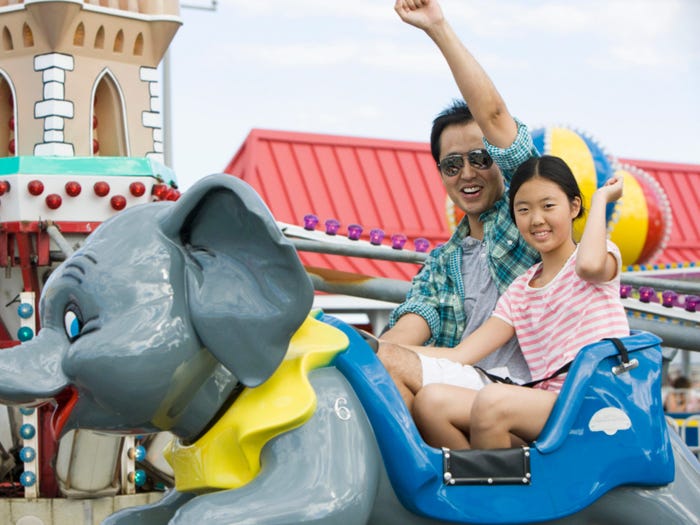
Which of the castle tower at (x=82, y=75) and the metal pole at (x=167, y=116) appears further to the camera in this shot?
the metal pole at (x=167, y=116)

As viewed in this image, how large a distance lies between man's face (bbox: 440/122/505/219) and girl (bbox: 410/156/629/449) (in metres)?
0.24

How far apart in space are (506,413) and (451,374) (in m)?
0.17

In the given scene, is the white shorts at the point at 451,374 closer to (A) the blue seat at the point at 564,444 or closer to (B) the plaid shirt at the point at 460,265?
(A) the blue seat at the point at 564,444

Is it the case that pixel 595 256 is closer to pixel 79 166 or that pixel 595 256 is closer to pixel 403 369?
pixel 403 369

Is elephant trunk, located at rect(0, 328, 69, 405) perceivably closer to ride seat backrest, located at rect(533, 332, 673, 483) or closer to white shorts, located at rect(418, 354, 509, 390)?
white shorts, located at rect(418, 354, 509, 390)

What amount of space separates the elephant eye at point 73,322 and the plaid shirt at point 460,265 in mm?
929

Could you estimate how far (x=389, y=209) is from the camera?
12430 mm

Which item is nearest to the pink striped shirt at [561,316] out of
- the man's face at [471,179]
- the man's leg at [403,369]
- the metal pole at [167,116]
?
the man's leg at [403,369]

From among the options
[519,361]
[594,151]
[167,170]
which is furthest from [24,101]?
[519,361]

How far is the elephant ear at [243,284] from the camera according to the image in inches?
79.4

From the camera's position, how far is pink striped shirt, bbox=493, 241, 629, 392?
7.67ft

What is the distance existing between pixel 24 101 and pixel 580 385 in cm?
563

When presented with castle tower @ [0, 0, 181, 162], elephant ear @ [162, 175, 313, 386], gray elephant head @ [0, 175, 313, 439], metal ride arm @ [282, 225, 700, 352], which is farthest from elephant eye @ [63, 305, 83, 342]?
castle tower @ [0, 0, 181, 162]

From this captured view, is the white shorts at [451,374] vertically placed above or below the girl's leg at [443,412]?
above
